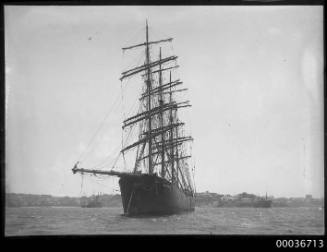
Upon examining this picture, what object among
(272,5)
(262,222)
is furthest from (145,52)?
(262,222)

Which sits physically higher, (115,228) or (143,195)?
(143,195)

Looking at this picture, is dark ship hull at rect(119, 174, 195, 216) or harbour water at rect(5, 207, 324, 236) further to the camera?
dark ship hull at rect(119, 174, 195, 216)

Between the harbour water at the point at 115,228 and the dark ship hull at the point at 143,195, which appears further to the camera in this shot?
the dark ship hull at the point at 143,195
